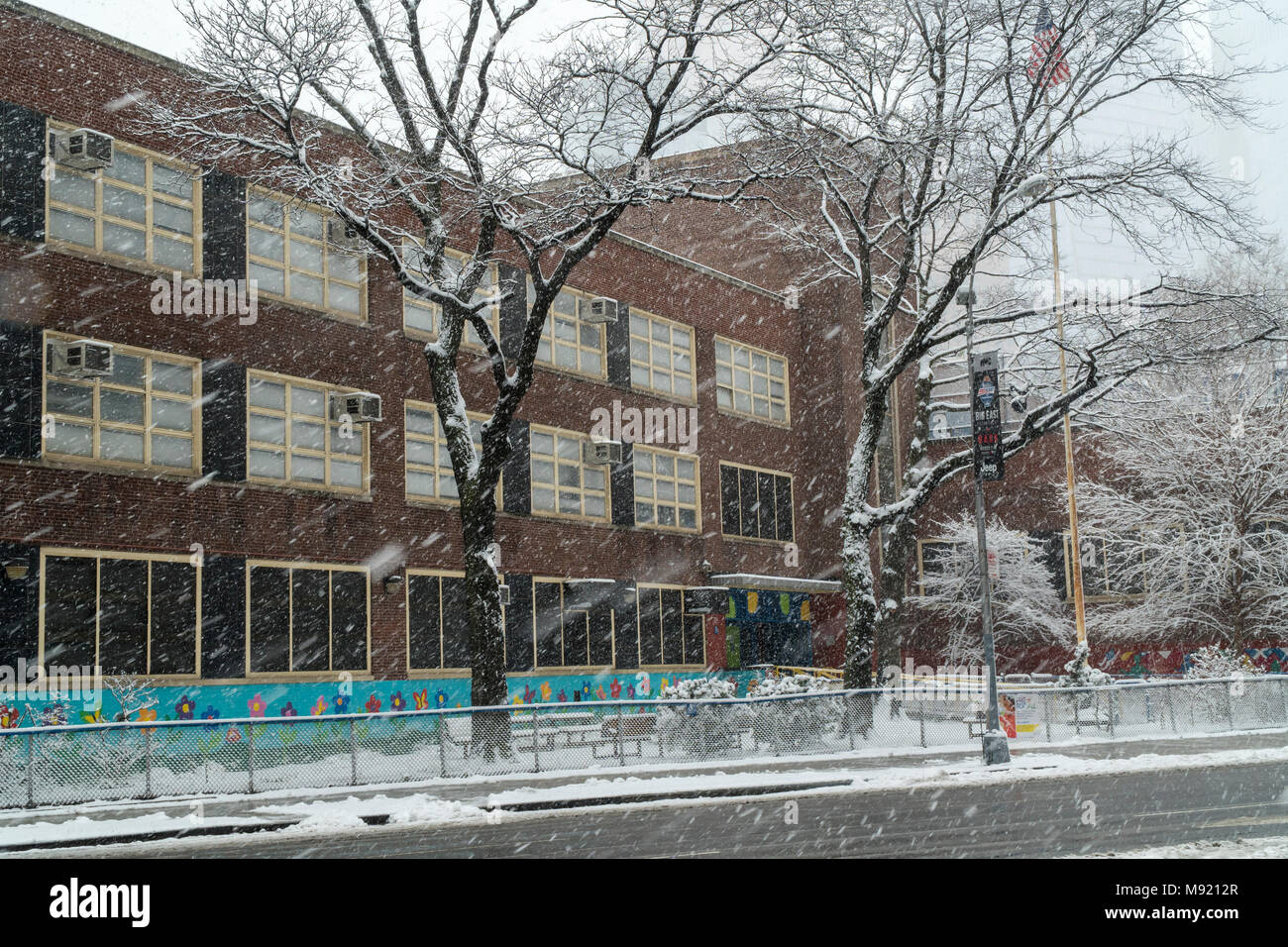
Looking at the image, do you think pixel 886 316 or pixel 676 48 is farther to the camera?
pixel 886 316

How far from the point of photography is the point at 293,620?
88.0 ft

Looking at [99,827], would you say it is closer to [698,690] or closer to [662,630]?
[698,690]

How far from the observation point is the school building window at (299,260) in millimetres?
27062

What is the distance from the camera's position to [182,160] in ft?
83.6

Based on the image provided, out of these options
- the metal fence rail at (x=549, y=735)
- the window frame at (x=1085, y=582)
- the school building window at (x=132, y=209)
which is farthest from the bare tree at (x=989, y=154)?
the window frame at (x=1085, y=582)

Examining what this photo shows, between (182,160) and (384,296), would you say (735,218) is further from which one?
(182,160)

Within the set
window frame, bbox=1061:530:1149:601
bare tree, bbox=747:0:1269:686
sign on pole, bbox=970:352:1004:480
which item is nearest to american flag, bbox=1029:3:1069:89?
bare tree, bbox=747:0:1269:686

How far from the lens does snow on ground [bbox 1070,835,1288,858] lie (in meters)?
10.1

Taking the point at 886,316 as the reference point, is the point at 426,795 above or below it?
below

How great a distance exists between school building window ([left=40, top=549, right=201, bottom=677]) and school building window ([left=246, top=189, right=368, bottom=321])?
252 inches

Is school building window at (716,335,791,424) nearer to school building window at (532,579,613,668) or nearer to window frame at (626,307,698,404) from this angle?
window frame at (626,307,698,404)

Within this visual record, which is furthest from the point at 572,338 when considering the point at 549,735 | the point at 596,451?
the point at 549,735
